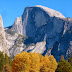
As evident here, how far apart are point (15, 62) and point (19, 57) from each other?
267 cm

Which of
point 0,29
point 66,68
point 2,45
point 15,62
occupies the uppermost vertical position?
point 0,29

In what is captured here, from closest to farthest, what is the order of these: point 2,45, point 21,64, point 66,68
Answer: point 66,68, point 21,64, point 2,45

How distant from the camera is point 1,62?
100875 mm

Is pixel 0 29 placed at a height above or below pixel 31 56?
above

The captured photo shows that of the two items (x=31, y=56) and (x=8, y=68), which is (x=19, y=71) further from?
(x=8, y=68)

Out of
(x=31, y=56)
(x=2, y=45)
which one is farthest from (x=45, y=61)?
(x=2, y=45)

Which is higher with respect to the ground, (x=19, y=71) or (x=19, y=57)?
(x=19, y=57)

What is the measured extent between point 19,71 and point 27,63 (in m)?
4.36

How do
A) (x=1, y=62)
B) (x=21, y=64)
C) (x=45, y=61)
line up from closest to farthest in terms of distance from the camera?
(x=21, y=64) → (x=45, y=61) → (x=1, y=62)

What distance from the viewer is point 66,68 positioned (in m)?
Result: 69.4

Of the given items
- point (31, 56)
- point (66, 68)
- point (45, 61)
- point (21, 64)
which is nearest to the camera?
point (66, 68)

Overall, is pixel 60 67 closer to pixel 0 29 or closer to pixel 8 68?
pixel 8 68

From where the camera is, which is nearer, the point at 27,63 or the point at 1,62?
the point at 27,63

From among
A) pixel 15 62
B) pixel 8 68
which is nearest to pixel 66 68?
pixel 15 62
